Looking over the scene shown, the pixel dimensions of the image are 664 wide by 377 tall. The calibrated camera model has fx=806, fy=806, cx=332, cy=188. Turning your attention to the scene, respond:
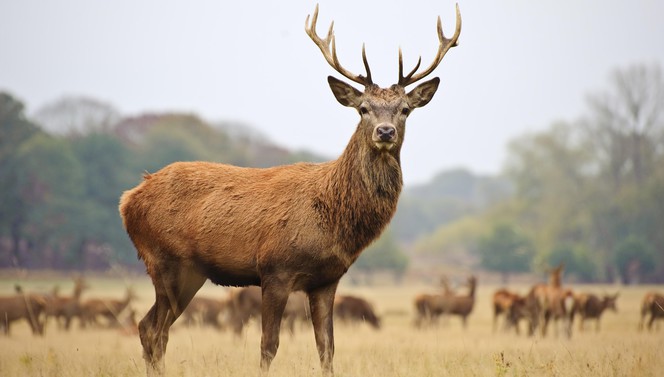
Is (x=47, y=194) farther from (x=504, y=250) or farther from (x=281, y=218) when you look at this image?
(x=281, y=218)

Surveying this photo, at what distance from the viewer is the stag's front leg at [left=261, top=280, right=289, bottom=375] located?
24.2 ft

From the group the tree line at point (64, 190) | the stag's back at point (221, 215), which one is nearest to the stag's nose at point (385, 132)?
the stag's back at point (221, 215)

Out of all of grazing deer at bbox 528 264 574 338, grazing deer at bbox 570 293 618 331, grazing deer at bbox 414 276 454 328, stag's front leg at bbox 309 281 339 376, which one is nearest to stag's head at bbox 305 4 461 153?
stag's front leg at bbox 309 281 339 376

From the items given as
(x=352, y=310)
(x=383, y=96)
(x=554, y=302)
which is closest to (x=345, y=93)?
(x=383, y=96)

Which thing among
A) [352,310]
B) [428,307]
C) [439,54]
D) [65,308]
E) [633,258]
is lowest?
[633,258]

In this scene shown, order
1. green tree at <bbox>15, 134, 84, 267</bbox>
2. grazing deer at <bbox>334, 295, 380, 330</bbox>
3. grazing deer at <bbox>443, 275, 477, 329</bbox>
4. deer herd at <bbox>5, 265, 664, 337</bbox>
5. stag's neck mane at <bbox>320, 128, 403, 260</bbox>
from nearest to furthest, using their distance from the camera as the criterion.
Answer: stag's neck mane at <bbox>320, 128, 403, 260</bbox> → deer herd at <bbox>5, 265, 664, 337</bbox> → grazing deer at <bbox>334, 295, 380, 330</bbox> → grazing deer at <bbox>443, 275, 477, 329</bbox> → green tree at <bbox>15, 134, 84, 267</bbox>

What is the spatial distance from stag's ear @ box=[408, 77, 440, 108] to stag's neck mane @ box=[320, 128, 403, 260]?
659 mm

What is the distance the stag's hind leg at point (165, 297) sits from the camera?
Answer: 8141 mm

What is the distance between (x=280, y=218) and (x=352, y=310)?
1390 cm

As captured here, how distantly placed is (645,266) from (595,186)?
11812 mm

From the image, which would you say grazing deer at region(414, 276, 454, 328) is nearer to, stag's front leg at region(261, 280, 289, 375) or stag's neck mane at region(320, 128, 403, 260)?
stag's neck mane at region(320, 128, 403, 260)

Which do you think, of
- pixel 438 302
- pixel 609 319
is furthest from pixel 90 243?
pixel 609 319

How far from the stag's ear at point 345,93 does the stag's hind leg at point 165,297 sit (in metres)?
2.28

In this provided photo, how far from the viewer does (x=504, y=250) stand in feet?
185
